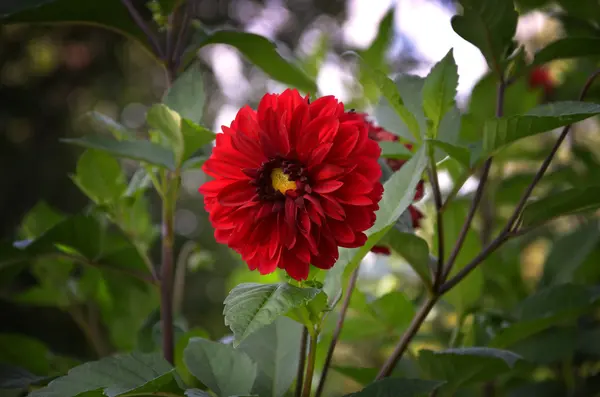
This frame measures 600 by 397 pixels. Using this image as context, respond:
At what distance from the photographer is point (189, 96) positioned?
19.9 inches

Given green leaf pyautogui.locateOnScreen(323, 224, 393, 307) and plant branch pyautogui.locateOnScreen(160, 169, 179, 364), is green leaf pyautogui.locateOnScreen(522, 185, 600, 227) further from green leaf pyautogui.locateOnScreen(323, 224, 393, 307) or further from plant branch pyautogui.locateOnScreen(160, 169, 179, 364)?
plant branch pyautogui.locateOnScreen(160, 169, 179, 364)

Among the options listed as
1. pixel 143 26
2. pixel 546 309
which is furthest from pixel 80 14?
pixel 546 309

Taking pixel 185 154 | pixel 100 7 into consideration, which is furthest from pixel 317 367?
pixel 100 7

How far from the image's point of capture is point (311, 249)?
0.38 meters

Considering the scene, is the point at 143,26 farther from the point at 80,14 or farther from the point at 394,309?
the point at 394,309

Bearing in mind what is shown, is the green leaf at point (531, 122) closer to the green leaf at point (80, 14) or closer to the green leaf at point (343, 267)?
the green leaf at point (343, 267)

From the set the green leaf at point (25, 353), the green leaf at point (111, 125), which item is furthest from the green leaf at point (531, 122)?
the green leaf at point (25, 353)

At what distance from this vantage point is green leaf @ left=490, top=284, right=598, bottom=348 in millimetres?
548

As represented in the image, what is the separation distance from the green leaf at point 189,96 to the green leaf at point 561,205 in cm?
29

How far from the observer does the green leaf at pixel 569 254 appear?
0.68m

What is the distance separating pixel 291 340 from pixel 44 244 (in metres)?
0.26

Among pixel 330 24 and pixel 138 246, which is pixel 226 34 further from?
pixel 330 24

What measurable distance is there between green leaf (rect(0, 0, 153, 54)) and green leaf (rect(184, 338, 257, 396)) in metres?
0.30

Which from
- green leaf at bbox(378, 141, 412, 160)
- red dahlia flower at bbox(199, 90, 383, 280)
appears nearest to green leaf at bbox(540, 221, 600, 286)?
green leaf at bbox(378, 141, 412, 160)
